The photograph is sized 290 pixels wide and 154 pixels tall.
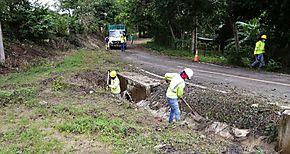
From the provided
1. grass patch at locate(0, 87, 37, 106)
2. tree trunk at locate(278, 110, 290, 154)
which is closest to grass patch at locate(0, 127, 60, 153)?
grass patch at locate(0, 87, 37, 106)

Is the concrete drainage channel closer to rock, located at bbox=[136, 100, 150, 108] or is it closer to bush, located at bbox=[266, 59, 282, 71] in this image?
rock, located at bbox=[136, 100, 150, 108]

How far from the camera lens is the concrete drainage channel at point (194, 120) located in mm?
6691

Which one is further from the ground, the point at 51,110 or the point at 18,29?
the point at 18,29

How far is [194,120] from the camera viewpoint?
916cm

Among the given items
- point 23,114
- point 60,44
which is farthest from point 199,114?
point 60,44

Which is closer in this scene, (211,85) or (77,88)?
(211,85)

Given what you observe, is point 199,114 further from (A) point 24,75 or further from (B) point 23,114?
(A) point 24,75

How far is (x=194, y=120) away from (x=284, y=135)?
9.71ft

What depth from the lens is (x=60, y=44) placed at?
1242 inches

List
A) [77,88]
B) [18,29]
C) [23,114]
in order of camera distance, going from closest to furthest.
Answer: [23,114]
[77,88]
[18,29]

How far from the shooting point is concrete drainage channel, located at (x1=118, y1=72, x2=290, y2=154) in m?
6.69

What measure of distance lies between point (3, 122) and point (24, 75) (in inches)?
320

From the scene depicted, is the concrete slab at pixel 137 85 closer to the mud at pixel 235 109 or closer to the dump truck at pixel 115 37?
the mud at pixel 235 109

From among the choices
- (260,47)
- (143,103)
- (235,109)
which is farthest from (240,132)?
(260,47)
